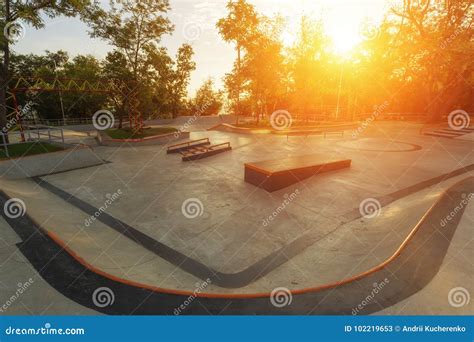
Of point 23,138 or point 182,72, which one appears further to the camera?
point 182,72

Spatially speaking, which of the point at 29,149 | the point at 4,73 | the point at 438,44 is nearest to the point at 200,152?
the point at 29,149

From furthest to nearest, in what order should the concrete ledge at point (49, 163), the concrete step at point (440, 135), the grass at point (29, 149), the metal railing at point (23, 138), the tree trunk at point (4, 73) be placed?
1. the concrete step at point (440, 135)
2. the tree trunk at point (4, 73)
3. the grass at point (29, 149)
4. the metal railing at point (23, 138)
5. the concrete ledge at point (49, 163)

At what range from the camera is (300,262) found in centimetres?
543

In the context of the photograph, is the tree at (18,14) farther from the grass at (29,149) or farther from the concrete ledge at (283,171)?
the concrete ledge at (283,171)

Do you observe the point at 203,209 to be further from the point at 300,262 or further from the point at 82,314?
the point at 82,314

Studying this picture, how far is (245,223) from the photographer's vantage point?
7.08 metres

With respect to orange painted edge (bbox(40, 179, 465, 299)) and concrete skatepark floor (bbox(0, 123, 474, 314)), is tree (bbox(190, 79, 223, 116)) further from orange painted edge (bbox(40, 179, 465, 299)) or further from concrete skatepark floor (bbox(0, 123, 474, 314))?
orange painted edge (bbox(40, 179, 465, 299))

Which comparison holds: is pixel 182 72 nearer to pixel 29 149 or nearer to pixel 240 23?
pixel 240 23

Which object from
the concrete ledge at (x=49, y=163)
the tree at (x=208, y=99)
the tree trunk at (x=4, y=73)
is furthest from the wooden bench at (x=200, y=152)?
the tree at (x=208, y=99)

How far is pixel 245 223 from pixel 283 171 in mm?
3287

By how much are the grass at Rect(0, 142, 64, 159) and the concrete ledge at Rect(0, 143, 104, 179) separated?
464 mm

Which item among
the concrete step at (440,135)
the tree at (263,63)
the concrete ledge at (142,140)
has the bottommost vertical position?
the concrete ledge at (142,140)

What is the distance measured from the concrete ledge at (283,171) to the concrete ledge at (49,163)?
8.99m

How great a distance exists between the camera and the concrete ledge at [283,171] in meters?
9.40
